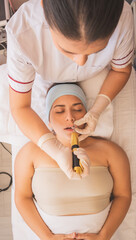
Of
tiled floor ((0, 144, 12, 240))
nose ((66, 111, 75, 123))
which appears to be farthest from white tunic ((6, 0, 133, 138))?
tiled floor ((0, 144, 12, 240))

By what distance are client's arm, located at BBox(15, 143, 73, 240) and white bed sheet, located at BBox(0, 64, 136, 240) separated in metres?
0.19

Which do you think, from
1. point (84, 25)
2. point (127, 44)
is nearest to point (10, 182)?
point (127, 44)

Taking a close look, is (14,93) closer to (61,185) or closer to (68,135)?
(68,135)

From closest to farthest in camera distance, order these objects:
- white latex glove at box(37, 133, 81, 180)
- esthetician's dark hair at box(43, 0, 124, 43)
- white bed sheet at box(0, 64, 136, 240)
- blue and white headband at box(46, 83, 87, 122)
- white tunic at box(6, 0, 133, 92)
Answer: esthetician's dark hair at box(43, 0, 124, 43) < white tunic at box(6, 0, 133, 92) < white latex glove at box(37, 133, 81, 180) < blue and white headband at box(46, 83, 87, 122) < white bed sheet at box(0, 64, 136, 240)

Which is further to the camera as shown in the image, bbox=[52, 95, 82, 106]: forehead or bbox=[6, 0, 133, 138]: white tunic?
bbox=[52, 95, 82, 106]: forehead

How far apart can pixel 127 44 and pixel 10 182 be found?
1.38 meters

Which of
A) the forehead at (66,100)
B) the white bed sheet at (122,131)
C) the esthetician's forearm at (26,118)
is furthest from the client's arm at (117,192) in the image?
the esthetician's forearm at (26,118)

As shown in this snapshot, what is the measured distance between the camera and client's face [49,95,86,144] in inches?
55.4

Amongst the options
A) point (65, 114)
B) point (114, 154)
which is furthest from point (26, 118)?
point (114, 154)

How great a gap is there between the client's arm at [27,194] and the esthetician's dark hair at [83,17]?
2.89 ft

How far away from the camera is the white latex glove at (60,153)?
4.13 ft

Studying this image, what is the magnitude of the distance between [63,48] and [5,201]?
1.51 metres

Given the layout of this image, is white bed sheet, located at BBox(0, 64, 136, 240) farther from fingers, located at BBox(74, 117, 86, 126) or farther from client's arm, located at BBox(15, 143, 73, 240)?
fingers, located at BBox(74, 117, 86, 126)

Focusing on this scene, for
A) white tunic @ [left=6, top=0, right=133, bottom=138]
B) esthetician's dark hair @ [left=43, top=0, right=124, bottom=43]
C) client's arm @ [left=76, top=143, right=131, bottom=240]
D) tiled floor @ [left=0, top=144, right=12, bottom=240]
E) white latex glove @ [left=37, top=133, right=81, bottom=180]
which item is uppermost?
esthetician's dark hair @ [left=43, top=0, right=124, bottom=43]
